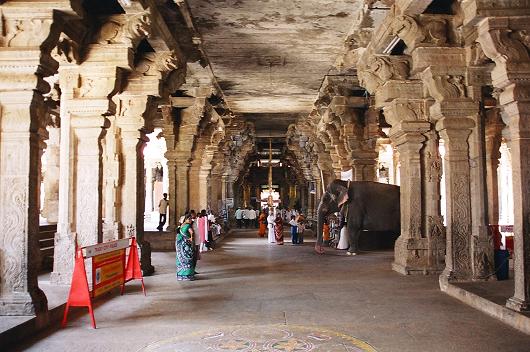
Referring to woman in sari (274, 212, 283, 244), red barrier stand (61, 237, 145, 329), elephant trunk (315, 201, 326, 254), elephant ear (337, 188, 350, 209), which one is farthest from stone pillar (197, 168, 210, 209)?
red barrier stand (61, 237, 145, 329)

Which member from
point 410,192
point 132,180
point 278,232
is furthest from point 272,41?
point 278,232

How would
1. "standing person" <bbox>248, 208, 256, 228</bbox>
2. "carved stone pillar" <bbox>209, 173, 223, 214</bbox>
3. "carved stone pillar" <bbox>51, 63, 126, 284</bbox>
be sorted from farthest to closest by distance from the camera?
1. "standing person" <bbox>248, 208, 256, 228</bbox>
2. "carved stone pillar" <bbox>209, 173, 223, 214</bbox>
3. "carved stone pillar" <bbox>51, 63, 126, 284</bbox>

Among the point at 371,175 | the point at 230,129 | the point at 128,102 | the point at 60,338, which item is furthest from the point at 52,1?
the point at 230,129

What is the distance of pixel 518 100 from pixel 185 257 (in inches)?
236

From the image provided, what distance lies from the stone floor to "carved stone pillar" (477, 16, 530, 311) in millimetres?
731

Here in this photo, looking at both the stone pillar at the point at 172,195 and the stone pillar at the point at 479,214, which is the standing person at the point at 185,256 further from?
the stone pillar at the point at 172,195

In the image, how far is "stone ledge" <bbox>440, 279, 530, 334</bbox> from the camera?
5.37 m

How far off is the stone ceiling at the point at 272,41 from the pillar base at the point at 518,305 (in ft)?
16.5

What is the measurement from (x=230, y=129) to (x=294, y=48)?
1027cm

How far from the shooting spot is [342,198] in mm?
14250

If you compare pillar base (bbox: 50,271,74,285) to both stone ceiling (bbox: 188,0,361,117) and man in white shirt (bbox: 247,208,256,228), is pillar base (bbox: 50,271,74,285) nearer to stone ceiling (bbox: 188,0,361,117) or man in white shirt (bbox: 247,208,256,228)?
stone ceiling (bbox: 188,0,361,117)

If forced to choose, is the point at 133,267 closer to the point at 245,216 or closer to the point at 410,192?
the point at 410,192

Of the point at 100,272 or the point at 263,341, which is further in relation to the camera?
the point at 100,272

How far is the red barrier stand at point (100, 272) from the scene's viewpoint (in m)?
5.71
